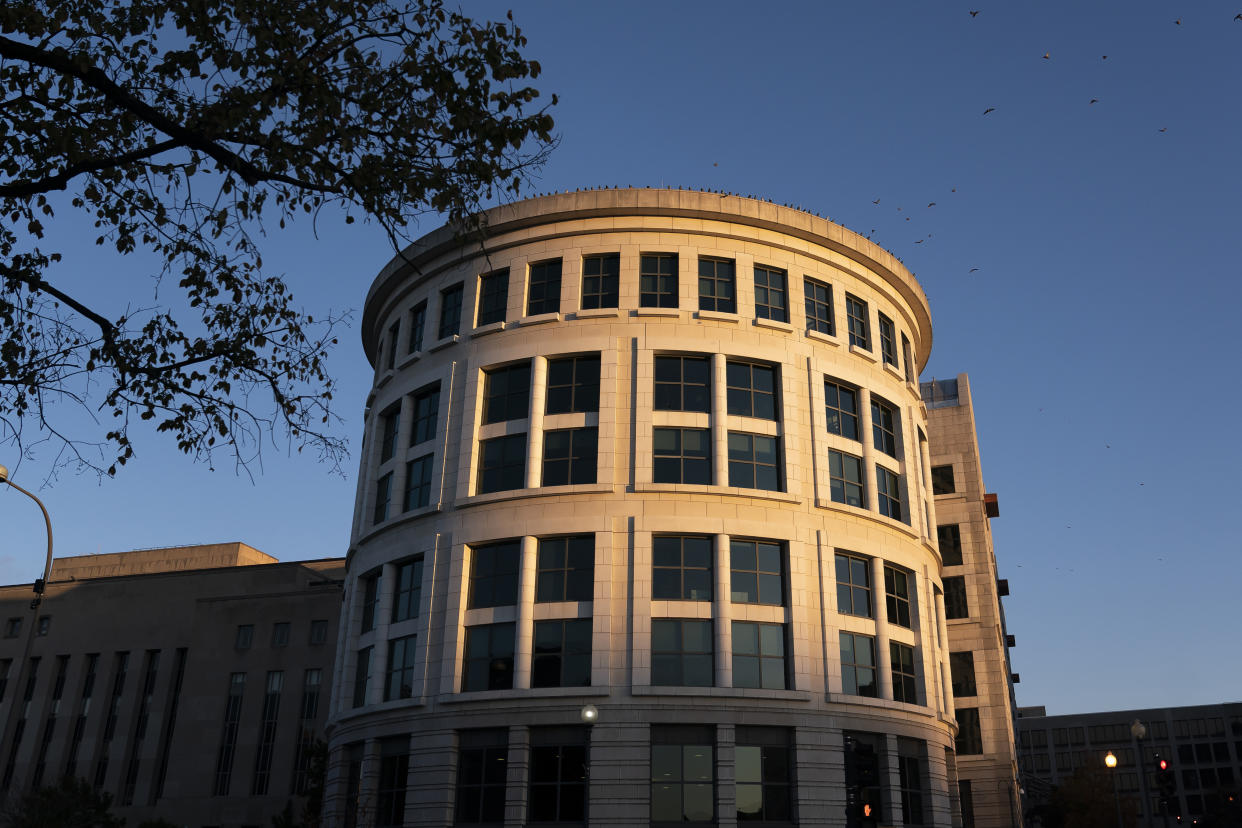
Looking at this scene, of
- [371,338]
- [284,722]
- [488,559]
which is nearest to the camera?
[488,559]

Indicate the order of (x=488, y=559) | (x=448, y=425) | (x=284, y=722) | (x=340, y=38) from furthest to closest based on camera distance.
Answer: (x=284, y=722)
(x=448, y=425)
(x=488, y=559)
(x=340, y=38)

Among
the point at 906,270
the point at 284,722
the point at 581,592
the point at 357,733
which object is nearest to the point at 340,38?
the point at 581,592

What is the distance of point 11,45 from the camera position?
12.0m

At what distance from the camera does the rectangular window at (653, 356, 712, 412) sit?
1483 inches

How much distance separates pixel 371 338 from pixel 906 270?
25192mm

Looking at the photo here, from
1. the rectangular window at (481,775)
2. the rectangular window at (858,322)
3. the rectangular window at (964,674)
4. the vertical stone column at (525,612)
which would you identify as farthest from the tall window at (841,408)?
the rectangular window at (964,674)

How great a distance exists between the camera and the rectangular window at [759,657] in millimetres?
34188

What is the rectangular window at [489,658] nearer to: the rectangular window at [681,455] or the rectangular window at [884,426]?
the rectangular window at [681,455]

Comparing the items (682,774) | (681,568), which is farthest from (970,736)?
(681,568)

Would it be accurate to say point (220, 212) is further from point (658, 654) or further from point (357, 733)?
point (357, 733)

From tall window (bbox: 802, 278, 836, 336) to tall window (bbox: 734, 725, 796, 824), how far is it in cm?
1601

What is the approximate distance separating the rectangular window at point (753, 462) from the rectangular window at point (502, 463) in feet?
25.1

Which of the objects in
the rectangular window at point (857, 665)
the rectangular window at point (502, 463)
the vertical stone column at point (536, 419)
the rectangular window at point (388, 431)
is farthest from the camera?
the rectangular window at point (388, 431)

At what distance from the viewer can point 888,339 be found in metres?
45.1
